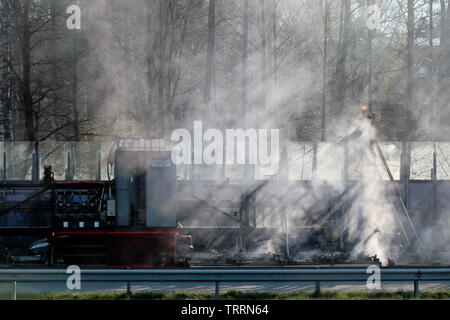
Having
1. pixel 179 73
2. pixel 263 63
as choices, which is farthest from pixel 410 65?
pixel 179 73

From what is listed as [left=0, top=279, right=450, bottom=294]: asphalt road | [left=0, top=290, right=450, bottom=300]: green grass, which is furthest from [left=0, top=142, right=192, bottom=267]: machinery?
[left=0, top=290, right=450, bottom=300]: green grass

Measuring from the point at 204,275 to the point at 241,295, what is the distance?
1093 millimetres

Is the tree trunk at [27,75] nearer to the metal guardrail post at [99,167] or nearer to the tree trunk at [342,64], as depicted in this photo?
the metal guardrail post at [99,167]

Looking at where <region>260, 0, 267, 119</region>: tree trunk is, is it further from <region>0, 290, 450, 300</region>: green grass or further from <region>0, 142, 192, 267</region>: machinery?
<region>0, 290, 450, 300</region>: green grass

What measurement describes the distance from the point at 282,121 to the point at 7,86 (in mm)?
13837

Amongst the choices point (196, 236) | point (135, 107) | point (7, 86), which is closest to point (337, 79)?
point (135, 107)

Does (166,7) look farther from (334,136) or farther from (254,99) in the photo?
(334,136)

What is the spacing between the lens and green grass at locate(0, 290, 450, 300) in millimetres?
9836

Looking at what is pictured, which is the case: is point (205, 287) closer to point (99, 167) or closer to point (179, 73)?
point (99, 167)

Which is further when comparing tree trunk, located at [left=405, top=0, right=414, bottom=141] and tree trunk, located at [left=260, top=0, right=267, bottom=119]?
tree trunk, located at [left=260, top=0, right=267, bottom=119]

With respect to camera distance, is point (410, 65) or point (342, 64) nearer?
point (410, 65)

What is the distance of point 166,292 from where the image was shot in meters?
10.4

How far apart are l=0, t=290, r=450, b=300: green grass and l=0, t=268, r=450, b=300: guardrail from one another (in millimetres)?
542

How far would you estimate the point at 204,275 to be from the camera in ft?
31.0
